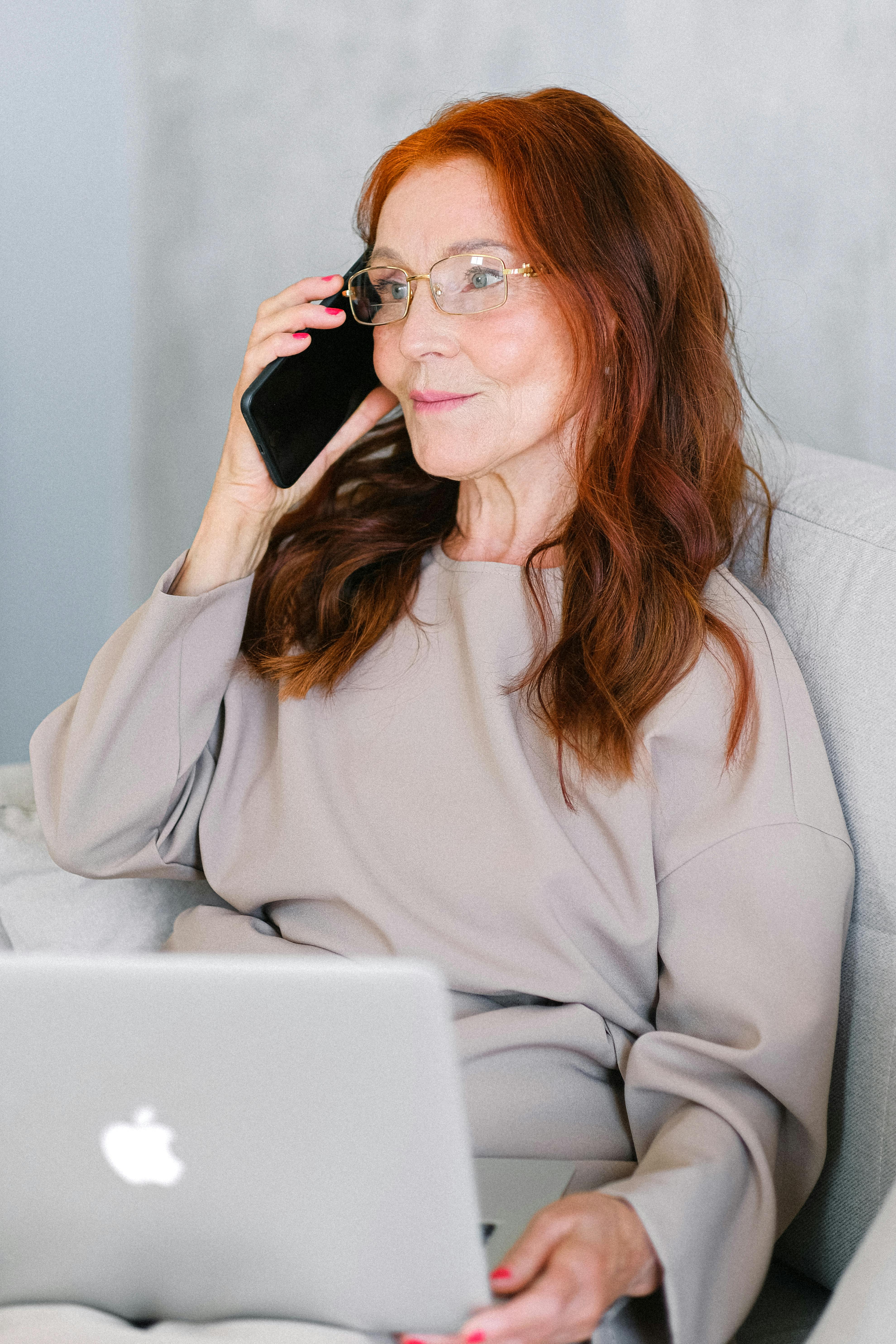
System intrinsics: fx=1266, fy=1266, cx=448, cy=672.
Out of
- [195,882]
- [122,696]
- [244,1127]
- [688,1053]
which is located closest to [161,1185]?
[244,1127]

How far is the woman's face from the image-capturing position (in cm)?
124

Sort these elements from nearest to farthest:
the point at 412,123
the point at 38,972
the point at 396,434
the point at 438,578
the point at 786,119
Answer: the point at 38,972 < the point at 438,578 < the point at 396,434 < the point at 786,119 < the point at 412,123

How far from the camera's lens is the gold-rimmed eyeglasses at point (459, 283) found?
1.22 m

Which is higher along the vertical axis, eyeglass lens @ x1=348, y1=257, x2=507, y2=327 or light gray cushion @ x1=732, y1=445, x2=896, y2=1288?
eyeglass lens @ x1=348, y1=257, x2=507, y2=327

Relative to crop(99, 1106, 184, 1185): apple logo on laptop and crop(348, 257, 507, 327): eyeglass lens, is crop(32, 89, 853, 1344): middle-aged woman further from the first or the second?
crop(99, 1106, 184, 1185): apple logo on laptop

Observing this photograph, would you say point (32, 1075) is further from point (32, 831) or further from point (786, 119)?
point (786, 119)

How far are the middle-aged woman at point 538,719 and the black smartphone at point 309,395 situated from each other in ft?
0.08

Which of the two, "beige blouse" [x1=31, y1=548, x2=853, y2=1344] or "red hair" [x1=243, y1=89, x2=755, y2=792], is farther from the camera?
"red hair" [x1=243, y1=89, x2=755, y2=792]

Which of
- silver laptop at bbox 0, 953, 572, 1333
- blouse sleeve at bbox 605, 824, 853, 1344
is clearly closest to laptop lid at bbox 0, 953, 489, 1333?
silver laptop at bbox 0, 953, 572, 1333

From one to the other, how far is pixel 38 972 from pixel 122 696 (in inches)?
26.9

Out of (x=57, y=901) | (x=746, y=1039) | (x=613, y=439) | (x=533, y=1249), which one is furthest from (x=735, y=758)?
(x=57, y=901)

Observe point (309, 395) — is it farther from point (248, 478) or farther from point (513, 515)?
point (513, 515)

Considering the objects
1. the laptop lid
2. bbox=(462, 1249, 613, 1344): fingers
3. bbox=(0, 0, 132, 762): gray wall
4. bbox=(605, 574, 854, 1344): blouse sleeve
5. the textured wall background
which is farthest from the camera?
bbox=(0, 0, 132, 762): gray wall

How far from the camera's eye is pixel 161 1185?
27.6 inches
